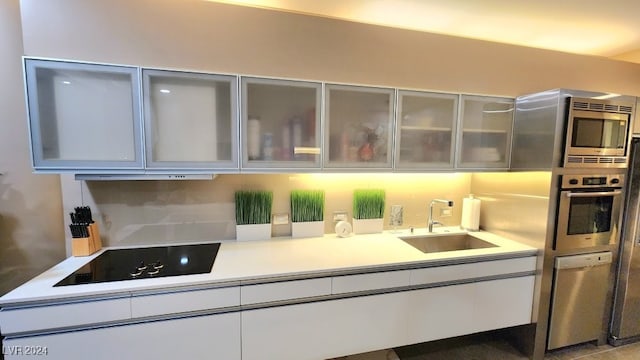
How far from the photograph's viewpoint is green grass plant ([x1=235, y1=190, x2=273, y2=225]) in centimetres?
207

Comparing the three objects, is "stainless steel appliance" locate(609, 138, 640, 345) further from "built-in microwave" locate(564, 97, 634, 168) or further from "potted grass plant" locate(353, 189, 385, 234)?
"potted grass plant" locate(353, 189, 385, 234)

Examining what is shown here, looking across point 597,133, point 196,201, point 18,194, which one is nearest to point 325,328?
point 196,201

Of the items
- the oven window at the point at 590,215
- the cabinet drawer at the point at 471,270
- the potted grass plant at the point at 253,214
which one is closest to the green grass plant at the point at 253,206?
the potted grass plant at the point at 253,214

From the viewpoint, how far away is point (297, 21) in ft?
6.27

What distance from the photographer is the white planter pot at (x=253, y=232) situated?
6.84 feet

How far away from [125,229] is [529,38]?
3.59m

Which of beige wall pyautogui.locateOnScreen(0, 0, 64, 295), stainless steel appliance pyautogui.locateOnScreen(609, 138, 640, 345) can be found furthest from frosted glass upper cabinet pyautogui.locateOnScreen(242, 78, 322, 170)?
stainless steel appliance pyautogui.locateOnScreen(609, 138, 640, 345)

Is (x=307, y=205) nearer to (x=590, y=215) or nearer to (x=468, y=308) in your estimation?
(x=468, y=308)

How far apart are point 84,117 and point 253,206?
114 centimetres

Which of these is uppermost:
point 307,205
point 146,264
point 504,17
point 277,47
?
point 504,17

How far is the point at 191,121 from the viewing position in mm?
1725

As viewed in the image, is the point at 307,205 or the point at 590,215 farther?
the point at 307,205

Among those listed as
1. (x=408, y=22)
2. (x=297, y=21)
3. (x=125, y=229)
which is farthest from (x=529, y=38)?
(x=125, y=229)

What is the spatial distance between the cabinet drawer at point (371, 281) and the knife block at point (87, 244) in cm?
158
